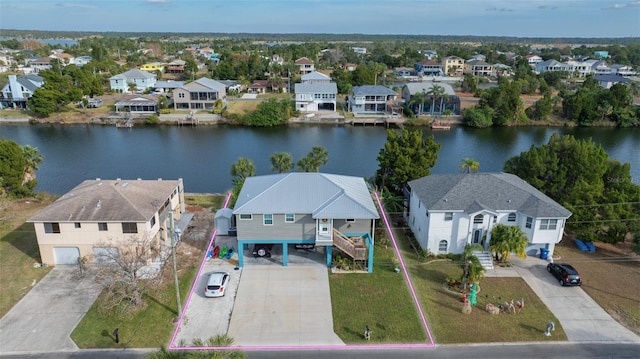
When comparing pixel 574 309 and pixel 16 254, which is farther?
pixel 16 254

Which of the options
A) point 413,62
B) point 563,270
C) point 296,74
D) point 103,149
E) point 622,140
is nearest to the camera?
point 563,270

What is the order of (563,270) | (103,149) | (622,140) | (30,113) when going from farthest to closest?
(30,113), (622,140), (103,149), (563,270)

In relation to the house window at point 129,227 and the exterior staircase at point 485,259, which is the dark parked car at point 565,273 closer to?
the exterior staircase at point 485,259

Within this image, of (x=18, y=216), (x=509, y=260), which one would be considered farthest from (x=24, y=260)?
(x=509, y=260)

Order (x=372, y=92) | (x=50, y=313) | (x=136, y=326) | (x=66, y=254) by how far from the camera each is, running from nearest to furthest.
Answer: (x=136, y=326), (x=50, y=313), (x=66, y=254), (x=372, y=92)

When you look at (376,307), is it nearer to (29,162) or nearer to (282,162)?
(282,162)

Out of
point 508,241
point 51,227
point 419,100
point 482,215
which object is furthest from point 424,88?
point 51,227

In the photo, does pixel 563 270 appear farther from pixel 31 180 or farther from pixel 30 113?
pixel 30 113
